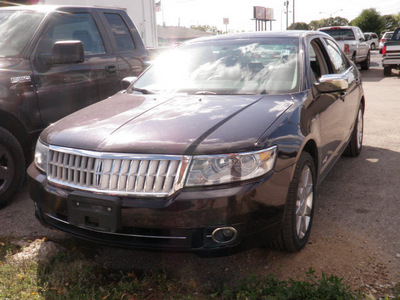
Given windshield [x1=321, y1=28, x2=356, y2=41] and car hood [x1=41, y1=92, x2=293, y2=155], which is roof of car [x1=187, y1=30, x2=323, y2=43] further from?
windshield [x1=321, y1=28, x2=356, y2=41]

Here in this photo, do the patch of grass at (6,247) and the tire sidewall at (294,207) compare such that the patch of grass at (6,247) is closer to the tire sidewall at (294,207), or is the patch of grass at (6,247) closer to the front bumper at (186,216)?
the front bumper at (186,216)

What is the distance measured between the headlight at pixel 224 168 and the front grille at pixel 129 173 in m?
0.07

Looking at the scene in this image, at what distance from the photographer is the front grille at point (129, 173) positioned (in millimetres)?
2576

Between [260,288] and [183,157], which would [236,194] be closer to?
[183,157]

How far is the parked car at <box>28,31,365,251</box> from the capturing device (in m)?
2.59

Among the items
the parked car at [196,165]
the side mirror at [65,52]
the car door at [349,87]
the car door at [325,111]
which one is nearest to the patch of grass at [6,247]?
the parked car at [196,165]

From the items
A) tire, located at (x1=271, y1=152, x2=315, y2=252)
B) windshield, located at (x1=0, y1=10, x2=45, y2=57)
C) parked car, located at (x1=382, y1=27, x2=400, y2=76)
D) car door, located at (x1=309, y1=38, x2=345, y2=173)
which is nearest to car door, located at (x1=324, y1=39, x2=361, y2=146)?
car door, located at (x1=309, y1=38, x2=345, y2=173)

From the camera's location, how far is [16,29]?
4.74 metres

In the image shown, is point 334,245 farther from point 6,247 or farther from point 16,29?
point 16,29

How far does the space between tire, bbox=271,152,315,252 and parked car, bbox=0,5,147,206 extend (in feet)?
Answer: 8.74

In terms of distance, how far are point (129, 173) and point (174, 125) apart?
0.50 metres

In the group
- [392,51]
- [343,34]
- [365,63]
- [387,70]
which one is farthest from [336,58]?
[365,63]

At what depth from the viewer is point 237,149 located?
8.73ft

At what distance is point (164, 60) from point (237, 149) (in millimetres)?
2128
